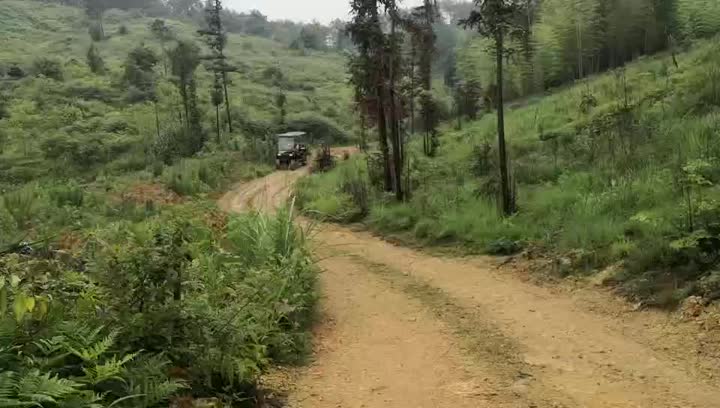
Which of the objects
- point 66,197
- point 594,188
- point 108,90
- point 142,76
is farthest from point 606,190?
point 142,76

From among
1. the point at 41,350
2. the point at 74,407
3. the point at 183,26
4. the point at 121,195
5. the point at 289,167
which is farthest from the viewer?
the point at 183,26

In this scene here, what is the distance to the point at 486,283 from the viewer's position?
9.48 m

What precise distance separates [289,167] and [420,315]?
2625 cm

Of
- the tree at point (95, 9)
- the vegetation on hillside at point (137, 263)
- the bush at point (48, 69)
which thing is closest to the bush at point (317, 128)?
the vegetation on hillside at point (137, 263)

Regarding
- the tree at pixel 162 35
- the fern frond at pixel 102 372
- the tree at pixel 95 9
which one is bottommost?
the fern frond at pixel 102 372

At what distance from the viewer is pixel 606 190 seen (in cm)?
1144

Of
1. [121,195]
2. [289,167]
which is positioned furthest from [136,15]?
[121,195]

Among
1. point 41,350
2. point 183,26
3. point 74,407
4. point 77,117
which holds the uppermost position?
point 183,26

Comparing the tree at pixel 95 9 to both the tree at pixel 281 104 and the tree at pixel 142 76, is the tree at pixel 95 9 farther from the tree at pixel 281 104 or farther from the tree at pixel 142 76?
the tree at pixel 281 104

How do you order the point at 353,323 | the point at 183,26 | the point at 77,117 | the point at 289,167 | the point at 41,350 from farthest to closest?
the point at 183,26
the point at 77,117
the point at 289,167
the point at 353,323
the point at 41,350

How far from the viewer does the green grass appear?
8148mm

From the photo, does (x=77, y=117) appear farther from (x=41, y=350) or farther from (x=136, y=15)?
(x=136, y=15)

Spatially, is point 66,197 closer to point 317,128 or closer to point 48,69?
point 317,128

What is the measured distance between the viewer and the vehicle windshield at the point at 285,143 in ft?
114
